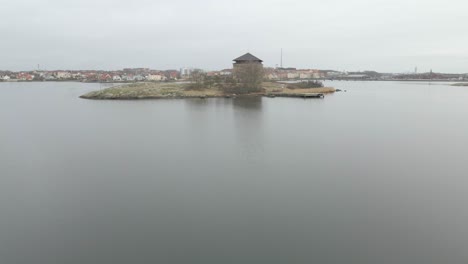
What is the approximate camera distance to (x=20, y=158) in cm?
726

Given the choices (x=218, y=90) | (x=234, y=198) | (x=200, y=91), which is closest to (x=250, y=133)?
(x=234, y=198)

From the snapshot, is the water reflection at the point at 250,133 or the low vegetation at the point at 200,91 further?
the low vegetation at the point at 200,91

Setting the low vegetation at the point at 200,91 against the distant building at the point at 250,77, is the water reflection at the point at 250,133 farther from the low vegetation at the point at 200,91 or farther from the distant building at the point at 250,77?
the distant building at the point at 250,77

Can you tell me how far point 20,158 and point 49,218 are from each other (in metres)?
3.69

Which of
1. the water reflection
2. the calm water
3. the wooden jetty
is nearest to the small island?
the wooden jetty

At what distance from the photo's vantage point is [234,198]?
16.0 ft

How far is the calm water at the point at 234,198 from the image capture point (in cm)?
357

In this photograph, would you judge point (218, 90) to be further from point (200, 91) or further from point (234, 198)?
point (234, 198)

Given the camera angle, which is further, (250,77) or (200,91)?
(250,77)

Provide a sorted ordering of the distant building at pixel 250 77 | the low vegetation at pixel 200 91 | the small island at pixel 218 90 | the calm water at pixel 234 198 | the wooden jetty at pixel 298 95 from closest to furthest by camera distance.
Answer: the calm water at pixel 234 198
the low vegetation at pixel 200 91
the small island at pixel 218 90
the wooden jetty at pixel 298 95
the distant building at pixel 250 77

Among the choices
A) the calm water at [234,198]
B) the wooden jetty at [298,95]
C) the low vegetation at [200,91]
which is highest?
the low vegetation at [200,91]

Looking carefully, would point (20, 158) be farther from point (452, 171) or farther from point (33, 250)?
point (452, 171)

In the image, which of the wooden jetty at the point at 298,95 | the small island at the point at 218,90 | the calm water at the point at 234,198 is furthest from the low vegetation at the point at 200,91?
the calm water at the point at 234,198

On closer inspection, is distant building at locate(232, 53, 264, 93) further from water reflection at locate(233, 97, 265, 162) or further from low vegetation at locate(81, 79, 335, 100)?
water reflection at locate(233, 97, 265, 162)
